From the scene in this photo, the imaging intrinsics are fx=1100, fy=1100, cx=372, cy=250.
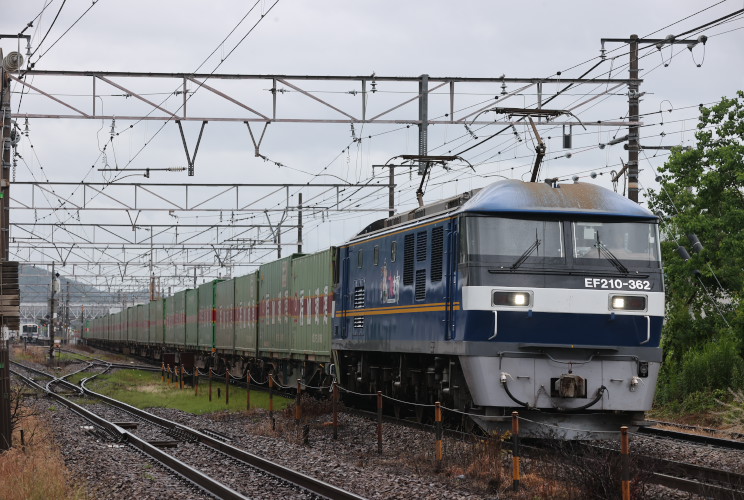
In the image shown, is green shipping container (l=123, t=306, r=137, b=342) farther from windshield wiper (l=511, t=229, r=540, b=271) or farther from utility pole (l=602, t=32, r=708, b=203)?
windshield wiper (l=511, t=229, r=540, b=271)

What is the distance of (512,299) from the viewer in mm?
14914

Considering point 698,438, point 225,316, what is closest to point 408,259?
point 698,438

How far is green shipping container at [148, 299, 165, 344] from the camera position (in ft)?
183

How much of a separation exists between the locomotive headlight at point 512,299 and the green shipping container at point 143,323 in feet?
157

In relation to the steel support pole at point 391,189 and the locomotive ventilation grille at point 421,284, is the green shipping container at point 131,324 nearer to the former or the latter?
the steel support pole at point 391,189

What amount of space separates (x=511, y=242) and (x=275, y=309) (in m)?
16.4

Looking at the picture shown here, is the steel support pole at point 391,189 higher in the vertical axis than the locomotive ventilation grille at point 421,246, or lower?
higher

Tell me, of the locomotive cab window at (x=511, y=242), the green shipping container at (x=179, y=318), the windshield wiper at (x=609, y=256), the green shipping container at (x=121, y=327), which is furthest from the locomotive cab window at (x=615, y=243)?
the green shipping container at (x=121, y=327)

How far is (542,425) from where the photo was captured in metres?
14.9

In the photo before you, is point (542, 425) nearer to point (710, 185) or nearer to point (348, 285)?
point (348, 285)

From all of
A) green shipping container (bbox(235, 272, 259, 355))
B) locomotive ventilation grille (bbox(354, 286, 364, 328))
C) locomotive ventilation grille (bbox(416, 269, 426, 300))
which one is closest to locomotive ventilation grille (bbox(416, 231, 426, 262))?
locomotive ventilation grille (bbox(416, 269, 426, 300))

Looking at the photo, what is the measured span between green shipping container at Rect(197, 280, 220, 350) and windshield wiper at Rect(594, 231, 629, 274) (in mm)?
27667

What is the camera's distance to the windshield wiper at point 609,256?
1517 cm

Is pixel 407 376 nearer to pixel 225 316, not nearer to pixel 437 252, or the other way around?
pixel 437 252
